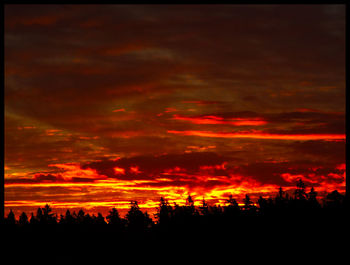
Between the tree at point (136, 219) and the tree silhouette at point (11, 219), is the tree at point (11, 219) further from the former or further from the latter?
the tree at point (136, 219)

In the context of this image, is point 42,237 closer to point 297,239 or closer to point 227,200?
point 227,200

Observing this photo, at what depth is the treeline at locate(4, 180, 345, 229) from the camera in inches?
5157

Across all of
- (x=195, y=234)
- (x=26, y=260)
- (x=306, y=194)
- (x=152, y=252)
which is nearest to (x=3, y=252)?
(x=26, y=260)

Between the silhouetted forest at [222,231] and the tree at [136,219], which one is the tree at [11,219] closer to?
the silhouetted forest at [222,231]

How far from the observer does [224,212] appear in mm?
145875

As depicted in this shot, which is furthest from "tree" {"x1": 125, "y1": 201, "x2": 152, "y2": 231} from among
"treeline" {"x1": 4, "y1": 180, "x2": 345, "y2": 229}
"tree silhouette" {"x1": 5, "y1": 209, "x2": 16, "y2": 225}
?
"tree silhouette" {"x1": 5, "y1": 209, "x2": 16, "y2": 225}

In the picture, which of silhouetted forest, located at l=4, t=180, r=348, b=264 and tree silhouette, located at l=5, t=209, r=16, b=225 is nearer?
silhouetted forest, located at l=4, t=180, r=348, b=264

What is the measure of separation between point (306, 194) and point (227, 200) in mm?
24159

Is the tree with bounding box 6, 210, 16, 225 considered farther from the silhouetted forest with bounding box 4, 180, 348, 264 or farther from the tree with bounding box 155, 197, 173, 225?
the tree with bounding box 155, 197, 173, 225

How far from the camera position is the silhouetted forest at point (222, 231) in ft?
377

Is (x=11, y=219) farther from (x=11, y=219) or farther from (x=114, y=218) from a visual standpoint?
(x=114, y=218)

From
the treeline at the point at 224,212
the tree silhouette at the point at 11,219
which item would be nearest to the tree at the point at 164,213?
the treeline at the point at 224,212

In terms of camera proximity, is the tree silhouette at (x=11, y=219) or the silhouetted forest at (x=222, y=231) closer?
the silhouetted forest at (x=222, y=231)

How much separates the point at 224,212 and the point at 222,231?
1844 cm
